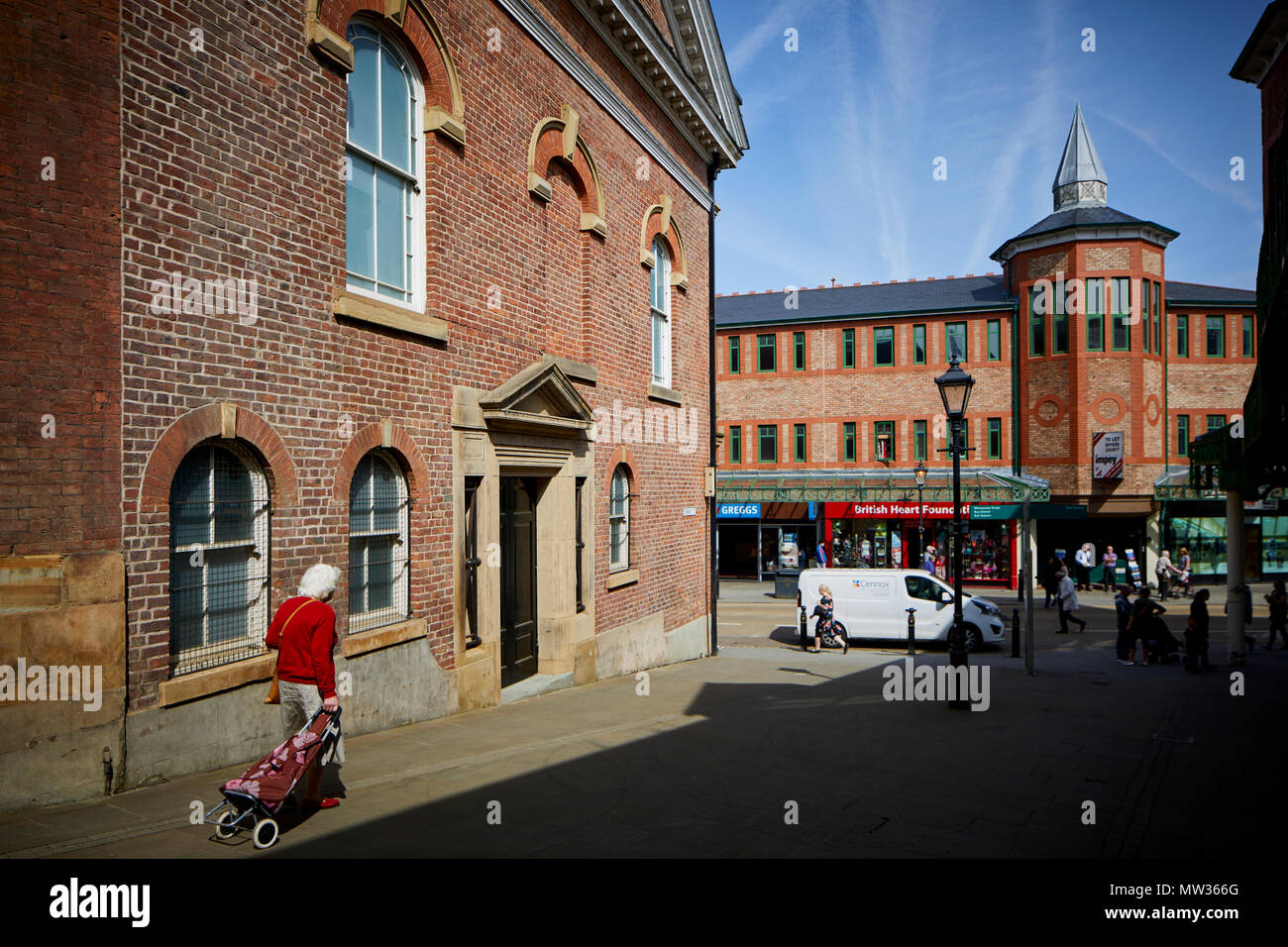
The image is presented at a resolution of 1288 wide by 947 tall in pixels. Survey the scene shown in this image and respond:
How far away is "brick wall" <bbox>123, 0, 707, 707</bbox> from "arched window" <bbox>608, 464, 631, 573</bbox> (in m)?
2.08

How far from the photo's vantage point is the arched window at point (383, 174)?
819cm

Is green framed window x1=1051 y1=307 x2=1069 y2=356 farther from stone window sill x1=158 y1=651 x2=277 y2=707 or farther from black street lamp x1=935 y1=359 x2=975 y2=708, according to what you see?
stone window sill x1=158 y1=651 x2=277 y2=707

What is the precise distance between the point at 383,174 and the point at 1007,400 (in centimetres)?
2826

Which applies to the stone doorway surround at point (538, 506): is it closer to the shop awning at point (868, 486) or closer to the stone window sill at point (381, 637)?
the stone window sill at point (381, 637)

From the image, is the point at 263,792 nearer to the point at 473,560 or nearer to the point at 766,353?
the point at 473,560

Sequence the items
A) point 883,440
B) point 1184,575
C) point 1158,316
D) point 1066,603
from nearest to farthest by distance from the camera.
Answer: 1. point 1066,603
2. point 1184,575
3. point 1158,316
4. point 883,440

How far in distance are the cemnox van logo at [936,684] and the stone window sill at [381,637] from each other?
263 inches

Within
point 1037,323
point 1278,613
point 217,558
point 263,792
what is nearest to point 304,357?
point 217,558

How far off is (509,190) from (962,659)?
8.37m

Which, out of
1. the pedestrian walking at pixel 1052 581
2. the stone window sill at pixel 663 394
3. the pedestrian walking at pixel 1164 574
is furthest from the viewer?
the pedestrian walking at pixel 1164 574

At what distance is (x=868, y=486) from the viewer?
103 feet

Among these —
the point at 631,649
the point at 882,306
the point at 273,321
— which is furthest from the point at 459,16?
the point at 882,306

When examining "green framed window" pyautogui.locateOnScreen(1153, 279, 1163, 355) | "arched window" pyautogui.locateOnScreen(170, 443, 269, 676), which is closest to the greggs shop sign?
"green framed window" pyautogui.locateOnScreen(1153, 279, 1163, 355)

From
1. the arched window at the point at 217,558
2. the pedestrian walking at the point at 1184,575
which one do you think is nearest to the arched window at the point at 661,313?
the arched window at the point at 217,558
